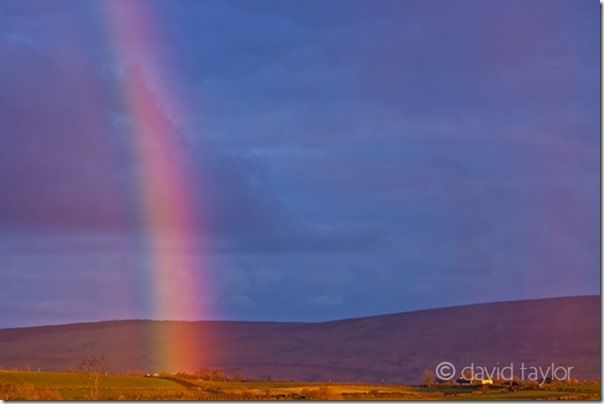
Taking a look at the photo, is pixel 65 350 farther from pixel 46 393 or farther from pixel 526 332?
pixel 46 393

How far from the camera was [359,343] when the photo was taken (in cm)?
10250

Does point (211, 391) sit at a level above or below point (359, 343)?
below

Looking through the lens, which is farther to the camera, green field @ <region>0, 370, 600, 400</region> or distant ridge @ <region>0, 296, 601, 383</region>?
distant ridge @ <region>0, 296, 601, 383</region>

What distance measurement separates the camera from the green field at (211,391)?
50106mm

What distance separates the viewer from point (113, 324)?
116 meters

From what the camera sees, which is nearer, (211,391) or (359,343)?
(211,391)

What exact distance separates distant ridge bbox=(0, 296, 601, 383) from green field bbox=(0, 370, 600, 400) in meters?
20.1

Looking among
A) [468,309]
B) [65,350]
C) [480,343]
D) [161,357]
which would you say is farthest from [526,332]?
[65,350]

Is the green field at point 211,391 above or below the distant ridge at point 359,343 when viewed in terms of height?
below

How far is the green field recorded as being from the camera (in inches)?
1973

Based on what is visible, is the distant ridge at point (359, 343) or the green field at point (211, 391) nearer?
the green field at point (211, 391)

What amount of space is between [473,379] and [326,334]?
48551 millimetres

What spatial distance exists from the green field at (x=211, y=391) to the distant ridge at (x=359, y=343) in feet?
66.1

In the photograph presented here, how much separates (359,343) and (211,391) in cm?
4669
